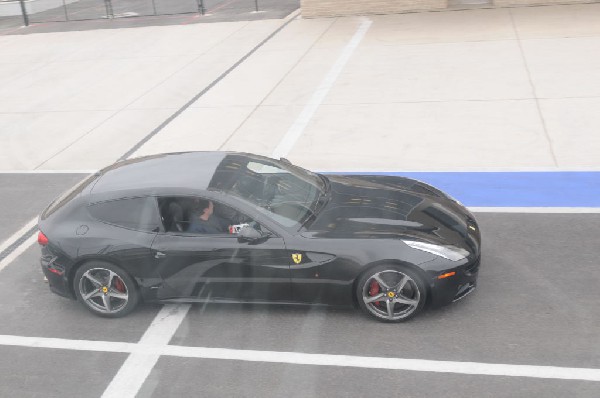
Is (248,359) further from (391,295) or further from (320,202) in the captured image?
(320,202)

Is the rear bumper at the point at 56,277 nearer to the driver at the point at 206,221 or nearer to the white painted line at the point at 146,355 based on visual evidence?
the white painted line at the point at 146,355

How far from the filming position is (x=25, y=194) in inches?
408

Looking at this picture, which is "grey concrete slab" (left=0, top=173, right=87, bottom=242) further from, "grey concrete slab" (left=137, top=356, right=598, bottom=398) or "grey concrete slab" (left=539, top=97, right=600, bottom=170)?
"grey concrete slab" (left=539, top=97, right=600, bottom=170)

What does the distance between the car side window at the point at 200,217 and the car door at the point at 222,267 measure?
6 cm

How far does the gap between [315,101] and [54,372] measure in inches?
345

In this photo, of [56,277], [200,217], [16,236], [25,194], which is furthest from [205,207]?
[25,194]

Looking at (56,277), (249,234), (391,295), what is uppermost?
(249,234)

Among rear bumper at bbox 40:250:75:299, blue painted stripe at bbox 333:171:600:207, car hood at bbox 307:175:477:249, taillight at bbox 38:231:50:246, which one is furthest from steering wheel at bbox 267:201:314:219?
blue painted stripe at bbox 333:171:600:207

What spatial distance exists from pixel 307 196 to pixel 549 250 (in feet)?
9.16

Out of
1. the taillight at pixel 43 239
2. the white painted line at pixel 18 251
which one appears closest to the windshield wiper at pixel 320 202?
the taillight at pixel 43 239

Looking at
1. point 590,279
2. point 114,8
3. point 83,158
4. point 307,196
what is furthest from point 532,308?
point 114,8

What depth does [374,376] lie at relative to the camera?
223 inches

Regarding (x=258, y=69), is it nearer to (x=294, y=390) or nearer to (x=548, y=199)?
(x=548, y=199)

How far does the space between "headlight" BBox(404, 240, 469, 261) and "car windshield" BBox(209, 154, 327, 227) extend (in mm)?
1105
